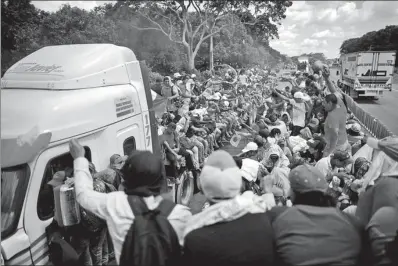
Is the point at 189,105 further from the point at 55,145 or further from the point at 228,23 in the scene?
the point at 228,23

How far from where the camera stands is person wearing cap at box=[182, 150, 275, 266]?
7.61ft

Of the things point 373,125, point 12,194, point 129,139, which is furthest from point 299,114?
point 12,194

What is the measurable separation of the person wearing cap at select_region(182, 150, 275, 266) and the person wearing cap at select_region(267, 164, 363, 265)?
14 centimetres

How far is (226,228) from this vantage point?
7.73 feet

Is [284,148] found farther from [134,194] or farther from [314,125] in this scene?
[134,194]

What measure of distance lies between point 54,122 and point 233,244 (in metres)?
1.96

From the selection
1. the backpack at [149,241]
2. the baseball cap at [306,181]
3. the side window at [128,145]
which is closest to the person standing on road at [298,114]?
the side window at [128,145]

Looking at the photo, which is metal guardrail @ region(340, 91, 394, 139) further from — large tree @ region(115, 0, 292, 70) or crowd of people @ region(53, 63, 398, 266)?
large tree @ region(115, 0, 292, 70)

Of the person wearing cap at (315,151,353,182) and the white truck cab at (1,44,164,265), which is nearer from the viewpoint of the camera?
the white truck cab at (1,44,164,265)

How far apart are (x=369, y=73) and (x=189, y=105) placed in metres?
16.8

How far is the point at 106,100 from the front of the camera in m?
4.21

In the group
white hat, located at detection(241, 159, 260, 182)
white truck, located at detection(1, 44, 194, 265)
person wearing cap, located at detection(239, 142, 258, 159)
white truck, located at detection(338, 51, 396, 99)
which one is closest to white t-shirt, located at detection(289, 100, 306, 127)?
person wearing cap, located at detection(239, 142, 258, 159)

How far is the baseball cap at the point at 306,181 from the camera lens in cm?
265

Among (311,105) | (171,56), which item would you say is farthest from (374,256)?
(171,56)
